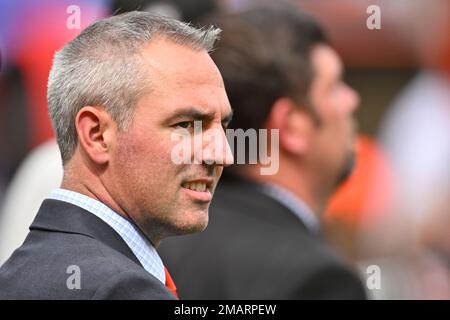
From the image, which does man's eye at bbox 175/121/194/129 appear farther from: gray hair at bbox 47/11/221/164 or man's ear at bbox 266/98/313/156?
man's ear at bbox 266/98/313/156

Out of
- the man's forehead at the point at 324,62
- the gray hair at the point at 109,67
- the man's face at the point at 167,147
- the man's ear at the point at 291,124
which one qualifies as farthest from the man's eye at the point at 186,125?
the man's forehead at the point at 324,62

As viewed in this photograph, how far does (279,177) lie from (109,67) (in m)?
2.06

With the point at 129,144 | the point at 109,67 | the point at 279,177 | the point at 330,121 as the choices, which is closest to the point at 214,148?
the point at 129,144

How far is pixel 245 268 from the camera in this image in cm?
399

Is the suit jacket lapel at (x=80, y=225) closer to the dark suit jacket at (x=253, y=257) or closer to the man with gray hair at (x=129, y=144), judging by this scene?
the man with gray hair at (x=129, y=144)

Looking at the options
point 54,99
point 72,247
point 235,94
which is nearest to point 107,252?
point 72,247

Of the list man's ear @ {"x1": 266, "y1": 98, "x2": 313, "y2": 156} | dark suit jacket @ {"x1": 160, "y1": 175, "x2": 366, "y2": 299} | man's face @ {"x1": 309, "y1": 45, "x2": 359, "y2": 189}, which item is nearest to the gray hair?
dark suit jacket @ {"x1": 160, "y1": 175, "x2": 366, "y2": 299}

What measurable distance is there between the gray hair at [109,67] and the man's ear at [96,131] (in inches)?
0.7

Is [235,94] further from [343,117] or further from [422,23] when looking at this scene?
[422,23]

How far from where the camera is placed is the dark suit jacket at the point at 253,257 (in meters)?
3.89

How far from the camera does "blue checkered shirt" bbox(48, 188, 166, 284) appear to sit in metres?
2.37

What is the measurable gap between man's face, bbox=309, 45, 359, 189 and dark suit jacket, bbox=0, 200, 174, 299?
2157mm

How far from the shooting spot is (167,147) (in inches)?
91.1

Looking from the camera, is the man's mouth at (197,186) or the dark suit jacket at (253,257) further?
the dark suit jacket at (253,257)
